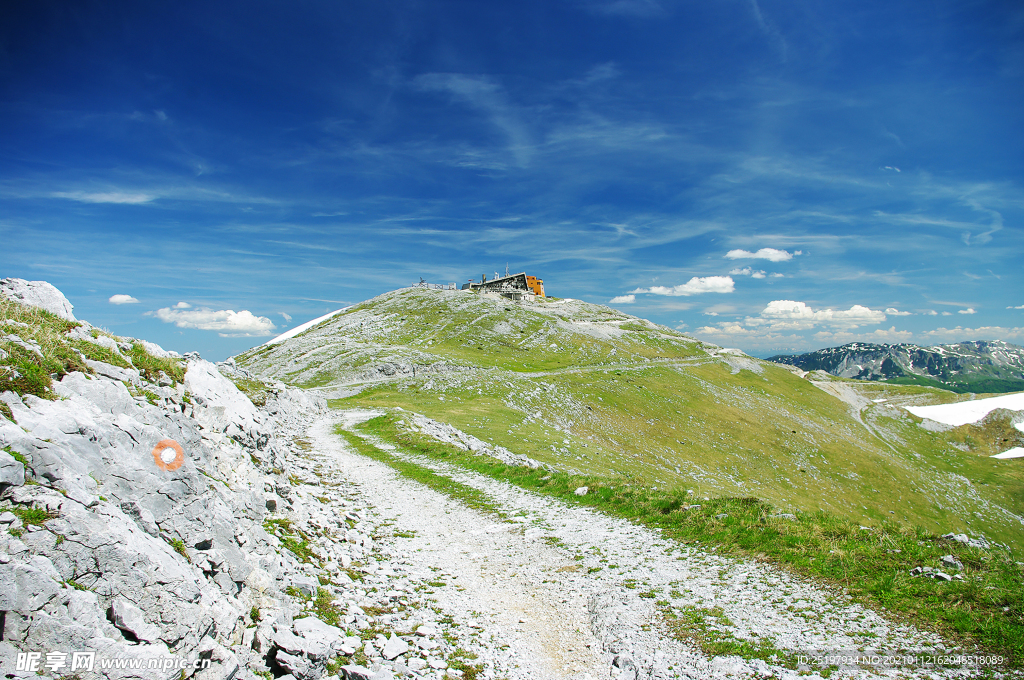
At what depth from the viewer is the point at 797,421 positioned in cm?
9562

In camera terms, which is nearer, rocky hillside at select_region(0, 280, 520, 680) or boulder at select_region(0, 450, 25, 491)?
rocky hillside at select_region(0, 280, 520, 680)

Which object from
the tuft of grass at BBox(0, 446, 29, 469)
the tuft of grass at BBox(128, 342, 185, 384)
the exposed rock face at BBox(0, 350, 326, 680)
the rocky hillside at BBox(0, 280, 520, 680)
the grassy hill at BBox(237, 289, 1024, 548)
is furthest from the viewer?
the grassy hill at BBox(237, 289, 1024, 548)

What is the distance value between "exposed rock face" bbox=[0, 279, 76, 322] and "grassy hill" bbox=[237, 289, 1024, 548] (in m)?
26.1

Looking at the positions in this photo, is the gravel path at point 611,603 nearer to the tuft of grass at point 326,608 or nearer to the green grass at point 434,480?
the green grass at point 434,480

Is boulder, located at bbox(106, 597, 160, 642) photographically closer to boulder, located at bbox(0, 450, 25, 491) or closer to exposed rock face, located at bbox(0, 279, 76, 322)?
boulder, located at bbox(0, 450, 25, 491)

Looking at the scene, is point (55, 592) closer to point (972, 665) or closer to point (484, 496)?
point (972, 665)

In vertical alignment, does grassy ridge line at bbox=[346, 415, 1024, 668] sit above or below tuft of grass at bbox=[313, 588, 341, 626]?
above

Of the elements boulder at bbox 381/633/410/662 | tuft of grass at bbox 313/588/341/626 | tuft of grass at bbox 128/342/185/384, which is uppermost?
tuft of grass at bbox 128/342/185/384

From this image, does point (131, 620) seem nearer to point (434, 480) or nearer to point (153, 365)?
point (153, 365)

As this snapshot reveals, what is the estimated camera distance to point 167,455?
10141 millimetres

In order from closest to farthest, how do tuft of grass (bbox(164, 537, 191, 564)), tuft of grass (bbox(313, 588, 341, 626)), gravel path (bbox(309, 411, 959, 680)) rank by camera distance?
tuft of grass (bbox(164, 537, 191, 564))
gravel path (bbox(309, 411, 959, 680))
tuft of grass (bbox(313, 588, 341, 626))

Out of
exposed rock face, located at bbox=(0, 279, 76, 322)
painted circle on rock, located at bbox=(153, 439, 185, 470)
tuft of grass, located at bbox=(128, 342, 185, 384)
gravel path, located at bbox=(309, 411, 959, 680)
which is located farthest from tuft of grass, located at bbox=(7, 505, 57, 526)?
exposed rock face, located at bbox=(0, 279, 76, 322)

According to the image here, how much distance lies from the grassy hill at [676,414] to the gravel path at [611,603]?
9630 mm

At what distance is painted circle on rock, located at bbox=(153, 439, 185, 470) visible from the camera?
9.90 m
